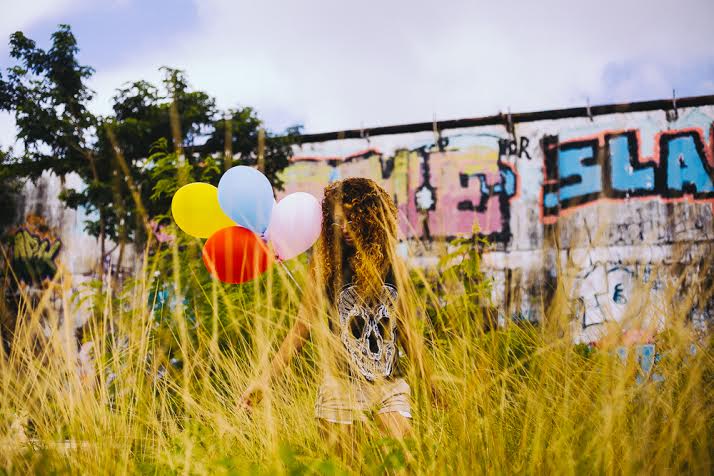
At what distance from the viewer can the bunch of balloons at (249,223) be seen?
Answer: 7.90ft

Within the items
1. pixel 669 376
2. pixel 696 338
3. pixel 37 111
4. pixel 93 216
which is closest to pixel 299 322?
pixel 669 376

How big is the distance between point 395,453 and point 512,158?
27.3 feet

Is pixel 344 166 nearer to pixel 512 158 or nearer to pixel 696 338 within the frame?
pixel 512 158

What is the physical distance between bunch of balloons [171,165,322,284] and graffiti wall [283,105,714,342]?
563cm

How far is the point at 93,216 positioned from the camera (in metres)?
9.72

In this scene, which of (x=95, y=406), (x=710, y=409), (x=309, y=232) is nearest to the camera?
(x=710, y=409)

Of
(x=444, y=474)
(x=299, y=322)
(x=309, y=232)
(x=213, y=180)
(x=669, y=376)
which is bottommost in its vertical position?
(x=444, y=474)

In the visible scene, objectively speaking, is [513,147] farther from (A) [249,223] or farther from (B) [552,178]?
(A) [249,223]

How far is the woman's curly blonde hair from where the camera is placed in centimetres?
184

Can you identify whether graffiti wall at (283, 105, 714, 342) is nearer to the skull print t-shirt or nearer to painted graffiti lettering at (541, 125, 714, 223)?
painted graffiti lettering at (541, 125, 714, 223)

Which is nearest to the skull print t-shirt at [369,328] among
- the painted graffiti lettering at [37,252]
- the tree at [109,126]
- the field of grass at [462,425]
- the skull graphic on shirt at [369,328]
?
the skull graphic on shirt at [369,328]

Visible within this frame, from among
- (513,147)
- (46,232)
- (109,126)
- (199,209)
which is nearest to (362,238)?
(199,209)

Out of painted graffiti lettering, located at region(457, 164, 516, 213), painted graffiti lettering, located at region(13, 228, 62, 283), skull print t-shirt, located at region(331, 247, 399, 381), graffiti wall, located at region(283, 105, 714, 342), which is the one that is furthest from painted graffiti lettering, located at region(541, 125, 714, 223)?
painted graffiti lettering, located at region(13, 228, 62, 283)

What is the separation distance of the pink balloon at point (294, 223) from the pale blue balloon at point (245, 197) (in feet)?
0.25
